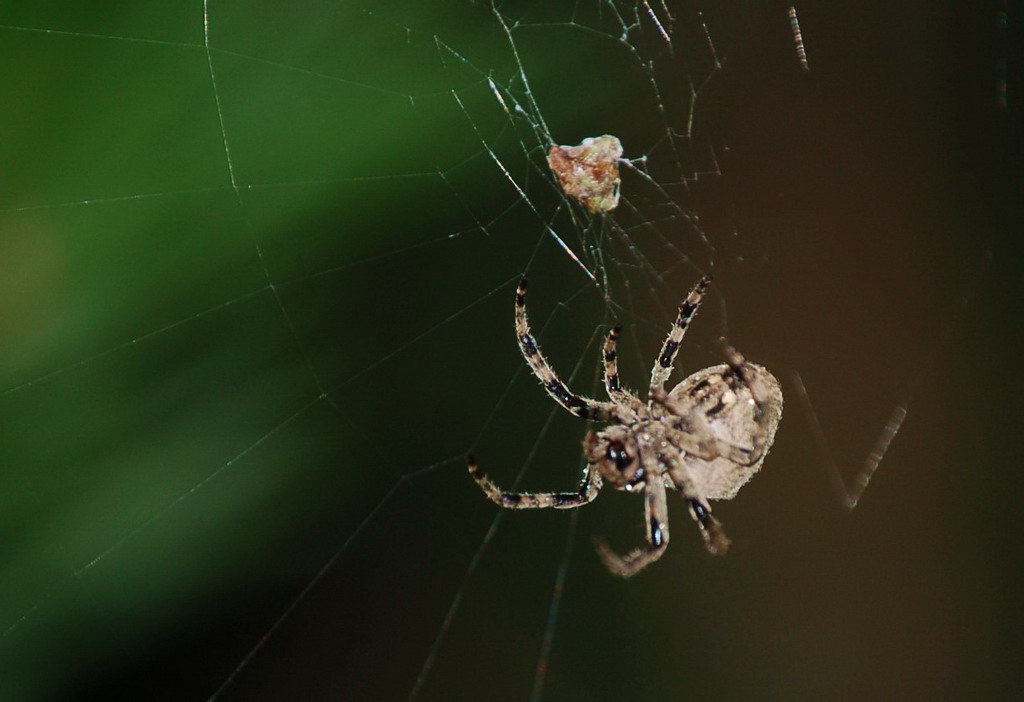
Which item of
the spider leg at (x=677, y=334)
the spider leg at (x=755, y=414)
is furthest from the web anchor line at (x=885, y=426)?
the spider leg at (x=677, y=334)

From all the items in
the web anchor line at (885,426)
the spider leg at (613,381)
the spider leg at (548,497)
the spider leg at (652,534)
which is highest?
the spider leg at (613,381)

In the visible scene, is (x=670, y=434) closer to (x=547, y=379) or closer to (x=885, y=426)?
(x=547, y=379)

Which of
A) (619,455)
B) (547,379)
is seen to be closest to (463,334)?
(547,379)

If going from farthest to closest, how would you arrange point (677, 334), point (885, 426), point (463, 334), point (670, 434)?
point (885, 426) → point (463, 334) → point (670, 434) → point (677, 334)

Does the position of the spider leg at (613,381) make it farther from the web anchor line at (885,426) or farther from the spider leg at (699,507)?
the web anchor line at (885,426)

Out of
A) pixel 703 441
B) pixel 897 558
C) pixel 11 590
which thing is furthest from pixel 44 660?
pixel 897 558

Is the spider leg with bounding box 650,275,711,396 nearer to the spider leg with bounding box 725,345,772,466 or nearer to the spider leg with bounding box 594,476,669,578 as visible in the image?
the spider leg with bounding box 725,345,772,466

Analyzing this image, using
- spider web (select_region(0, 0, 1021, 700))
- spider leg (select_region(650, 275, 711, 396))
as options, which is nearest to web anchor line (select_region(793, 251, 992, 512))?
spider web (select_region(0, 0, 1021, 700))
